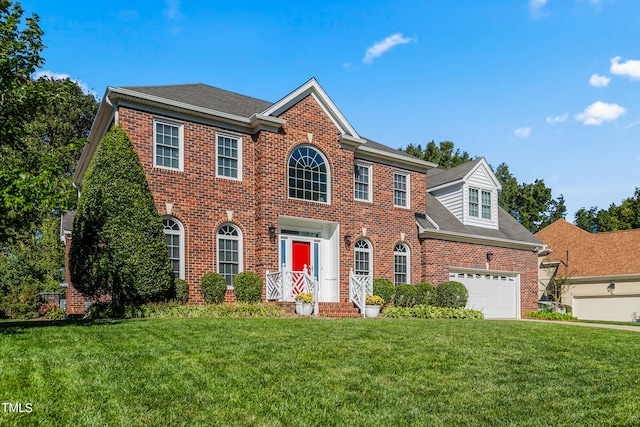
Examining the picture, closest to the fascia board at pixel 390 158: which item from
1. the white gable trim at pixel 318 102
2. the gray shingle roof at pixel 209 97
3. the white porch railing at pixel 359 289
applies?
the white gable trim at pixel 318 102

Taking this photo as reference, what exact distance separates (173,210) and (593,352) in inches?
450

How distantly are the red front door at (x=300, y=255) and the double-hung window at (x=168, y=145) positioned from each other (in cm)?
487

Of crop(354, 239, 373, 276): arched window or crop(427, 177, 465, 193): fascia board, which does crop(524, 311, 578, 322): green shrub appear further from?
crop(354, 239, 373, 276): arched window

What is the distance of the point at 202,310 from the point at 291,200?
5.08 m

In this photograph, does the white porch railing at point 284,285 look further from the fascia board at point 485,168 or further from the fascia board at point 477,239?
the fascia board at point 485,168

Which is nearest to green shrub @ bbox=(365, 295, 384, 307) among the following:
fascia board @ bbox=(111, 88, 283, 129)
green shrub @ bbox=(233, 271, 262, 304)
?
green shrub @ bbox=(233, 271, 262, 304)

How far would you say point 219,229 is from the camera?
56.1ft

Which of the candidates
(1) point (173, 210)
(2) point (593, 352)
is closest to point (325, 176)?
(1) point (173, 210)

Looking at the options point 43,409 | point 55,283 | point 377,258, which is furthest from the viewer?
point 55,283

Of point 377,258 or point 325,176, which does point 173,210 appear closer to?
point 325,176

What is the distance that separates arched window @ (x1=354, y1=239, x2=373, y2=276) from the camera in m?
20.4

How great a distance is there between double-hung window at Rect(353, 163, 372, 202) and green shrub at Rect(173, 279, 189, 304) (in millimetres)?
7673

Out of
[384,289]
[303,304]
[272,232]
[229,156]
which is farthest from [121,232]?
[384,289]

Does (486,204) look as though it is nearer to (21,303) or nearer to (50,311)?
(50,311)
